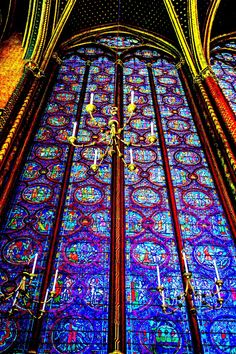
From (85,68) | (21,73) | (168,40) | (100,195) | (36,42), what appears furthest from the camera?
(168,40)

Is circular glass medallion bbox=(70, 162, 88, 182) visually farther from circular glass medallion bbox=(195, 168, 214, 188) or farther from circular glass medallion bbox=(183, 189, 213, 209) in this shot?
circular glass medallion bbox=(195, 168, 214, 188)

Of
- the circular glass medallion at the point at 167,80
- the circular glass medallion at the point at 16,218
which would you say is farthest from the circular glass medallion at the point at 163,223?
the circular glass medallion at the point at 167,80

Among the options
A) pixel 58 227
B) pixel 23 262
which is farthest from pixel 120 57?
pixel 23 262

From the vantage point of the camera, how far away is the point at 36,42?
10.8 metres

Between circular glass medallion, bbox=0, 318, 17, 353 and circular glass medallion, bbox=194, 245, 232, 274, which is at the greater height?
circular glass medallion, bbox=194, 245, 232, 274

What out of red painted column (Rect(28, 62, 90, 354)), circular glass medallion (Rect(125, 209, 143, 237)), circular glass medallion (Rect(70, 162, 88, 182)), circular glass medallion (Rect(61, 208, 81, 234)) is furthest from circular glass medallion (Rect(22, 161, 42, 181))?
circular glass medallion (Rect(125, 209, 143, 237))

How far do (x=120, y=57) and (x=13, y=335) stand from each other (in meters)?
8.69

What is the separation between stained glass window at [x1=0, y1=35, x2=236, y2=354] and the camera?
565 cm

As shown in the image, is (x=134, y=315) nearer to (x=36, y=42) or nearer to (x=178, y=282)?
(x=178, y=282)

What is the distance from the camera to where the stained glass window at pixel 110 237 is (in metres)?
5.65

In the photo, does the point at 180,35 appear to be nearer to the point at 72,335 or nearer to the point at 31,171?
the point at 31,171

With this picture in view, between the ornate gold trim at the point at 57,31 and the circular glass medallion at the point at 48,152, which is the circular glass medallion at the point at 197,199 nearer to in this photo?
the circular glass medallion at the point at 48,152

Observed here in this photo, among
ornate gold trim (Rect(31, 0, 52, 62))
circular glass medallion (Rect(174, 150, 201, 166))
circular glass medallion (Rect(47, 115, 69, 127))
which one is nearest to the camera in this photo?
circular glass medallion (Rect(174, 150, 201, 166))

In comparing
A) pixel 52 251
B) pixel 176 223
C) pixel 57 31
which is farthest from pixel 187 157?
pixel 57 31
